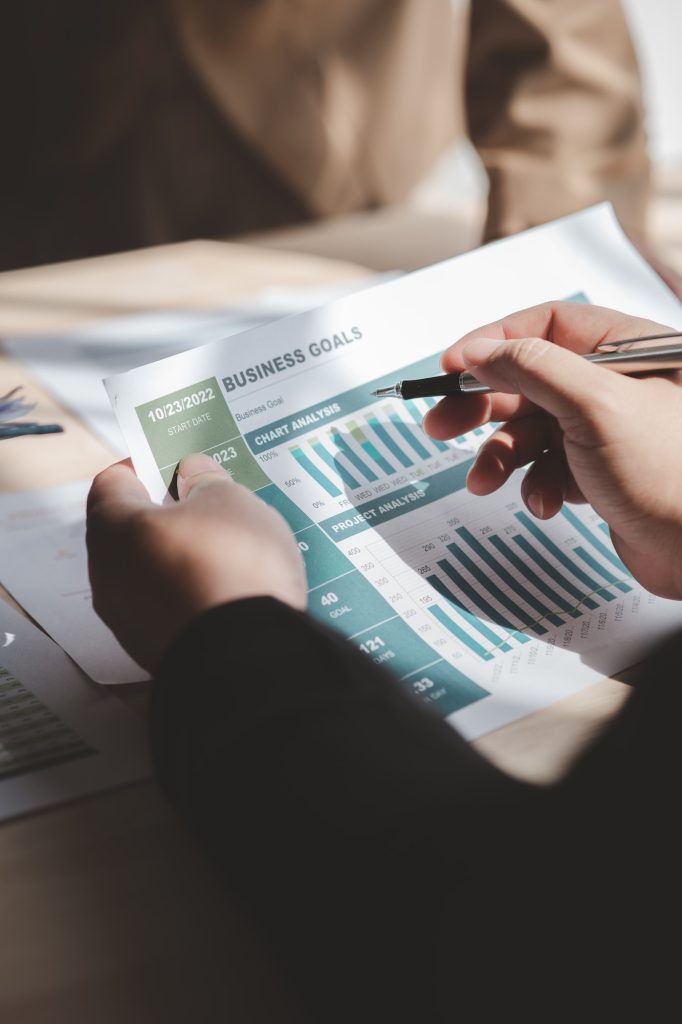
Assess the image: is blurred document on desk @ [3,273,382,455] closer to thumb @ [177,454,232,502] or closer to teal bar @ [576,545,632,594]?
thumb @ [177,454,232,502]

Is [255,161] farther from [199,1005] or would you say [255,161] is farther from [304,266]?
[199,1005]

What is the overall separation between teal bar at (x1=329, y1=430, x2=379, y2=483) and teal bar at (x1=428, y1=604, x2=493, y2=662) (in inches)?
4.3

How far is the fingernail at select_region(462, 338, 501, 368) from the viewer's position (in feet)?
1.94

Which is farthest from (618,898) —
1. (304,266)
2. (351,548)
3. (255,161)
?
(255,161)

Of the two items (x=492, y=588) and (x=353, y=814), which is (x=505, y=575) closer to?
(x=492, y=588)

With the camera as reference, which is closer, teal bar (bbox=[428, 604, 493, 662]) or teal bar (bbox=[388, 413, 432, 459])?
teal bar (bbox=[428, 604, 493, 662])

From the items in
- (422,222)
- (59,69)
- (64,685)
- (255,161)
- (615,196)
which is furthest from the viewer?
(255,161)

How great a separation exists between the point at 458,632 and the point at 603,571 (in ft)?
0.40

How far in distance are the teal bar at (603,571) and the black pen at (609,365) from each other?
123mm

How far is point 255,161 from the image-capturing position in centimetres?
171

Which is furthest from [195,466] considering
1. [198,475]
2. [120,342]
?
[120,342]

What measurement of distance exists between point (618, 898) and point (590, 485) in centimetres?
32

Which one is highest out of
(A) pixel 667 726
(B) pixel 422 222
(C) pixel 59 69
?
(C) pixel 59 69

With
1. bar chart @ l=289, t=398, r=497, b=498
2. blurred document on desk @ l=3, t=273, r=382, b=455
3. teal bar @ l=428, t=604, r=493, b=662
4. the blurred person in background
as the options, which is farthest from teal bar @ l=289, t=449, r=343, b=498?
the blurred person in background
